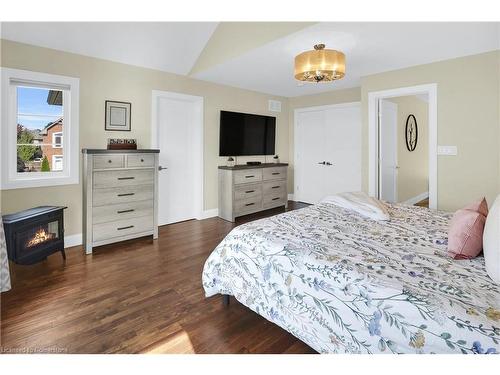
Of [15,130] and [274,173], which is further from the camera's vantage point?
[274,173]

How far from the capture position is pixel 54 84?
3.23 metres

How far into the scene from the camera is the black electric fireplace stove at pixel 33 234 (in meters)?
2.46

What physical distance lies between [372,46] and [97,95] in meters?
3.30

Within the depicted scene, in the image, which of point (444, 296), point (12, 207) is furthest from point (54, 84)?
point (444, 296)

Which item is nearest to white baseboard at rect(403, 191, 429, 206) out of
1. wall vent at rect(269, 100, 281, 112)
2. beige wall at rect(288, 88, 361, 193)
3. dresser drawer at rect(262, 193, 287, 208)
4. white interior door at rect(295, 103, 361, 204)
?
white interior door at rect(295, 103, 361, 204)

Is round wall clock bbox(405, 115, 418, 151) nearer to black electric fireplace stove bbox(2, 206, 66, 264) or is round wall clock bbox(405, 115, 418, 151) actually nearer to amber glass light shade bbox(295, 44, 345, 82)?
amber glass light shade bbox(295, 44, 345, 82)

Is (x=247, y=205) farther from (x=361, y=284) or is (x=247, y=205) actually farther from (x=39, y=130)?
(x=361, y=284)

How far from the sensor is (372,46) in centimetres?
303

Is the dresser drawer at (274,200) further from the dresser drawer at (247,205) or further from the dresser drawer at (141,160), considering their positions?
the dresser drawer at (141,160)

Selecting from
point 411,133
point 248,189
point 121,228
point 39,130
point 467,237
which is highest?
point 411,133

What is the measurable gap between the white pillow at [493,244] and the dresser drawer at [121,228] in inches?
131

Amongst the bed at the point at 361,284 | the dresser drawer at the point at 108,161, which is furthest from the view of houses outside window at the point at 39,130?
the bed at the point at 361,284

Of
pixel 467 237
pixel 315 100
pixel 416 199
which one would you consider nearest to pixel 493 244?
pixel 467 237

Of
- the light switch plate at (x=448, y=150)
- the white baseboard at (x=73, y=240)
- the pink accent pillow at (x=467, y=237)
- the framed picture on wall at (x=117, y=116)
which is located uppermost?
the framed picture on wall at (x=117, y=116)
